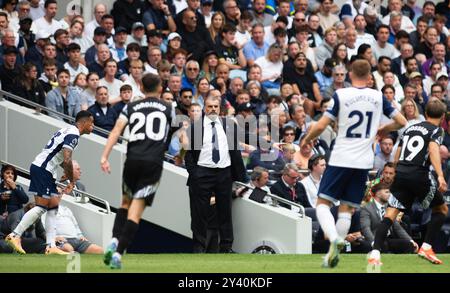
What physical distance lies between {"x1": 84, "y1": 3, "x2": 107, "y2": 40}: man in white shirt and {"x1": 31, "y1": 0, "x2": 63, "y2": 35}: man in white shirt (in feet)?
1.79

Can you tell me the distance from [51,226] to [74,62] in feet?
17.3

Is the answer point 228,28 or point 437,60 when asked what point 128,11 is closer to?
point 228,28

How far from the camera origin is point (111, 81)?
20625mm

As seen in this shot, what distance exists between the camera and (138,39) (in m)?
22.4

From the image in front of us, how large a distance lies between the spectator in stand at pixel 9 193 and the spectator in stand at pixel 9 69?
238cm

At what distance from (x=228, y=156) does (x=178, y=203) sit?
1761 millimetres

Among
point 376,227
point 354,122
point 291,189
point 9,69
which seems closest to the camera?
point 354,122

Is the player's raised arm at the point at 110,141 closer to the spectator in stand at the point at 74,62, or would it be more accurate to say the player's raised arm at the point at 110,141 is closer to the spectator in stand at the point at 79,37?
the spectator in stand at the point at 74,62

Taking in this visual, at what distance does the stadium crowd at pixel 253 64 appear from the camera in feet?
64.4

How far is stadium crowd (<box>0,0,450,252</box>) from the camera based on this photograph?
19.6m

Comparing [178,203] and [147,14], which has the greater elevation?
[147,14]

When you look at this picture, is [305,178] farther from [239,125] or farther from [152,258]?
[152,258]

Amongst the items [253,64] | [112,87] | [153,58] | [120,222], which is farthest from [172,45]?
[120,222]
